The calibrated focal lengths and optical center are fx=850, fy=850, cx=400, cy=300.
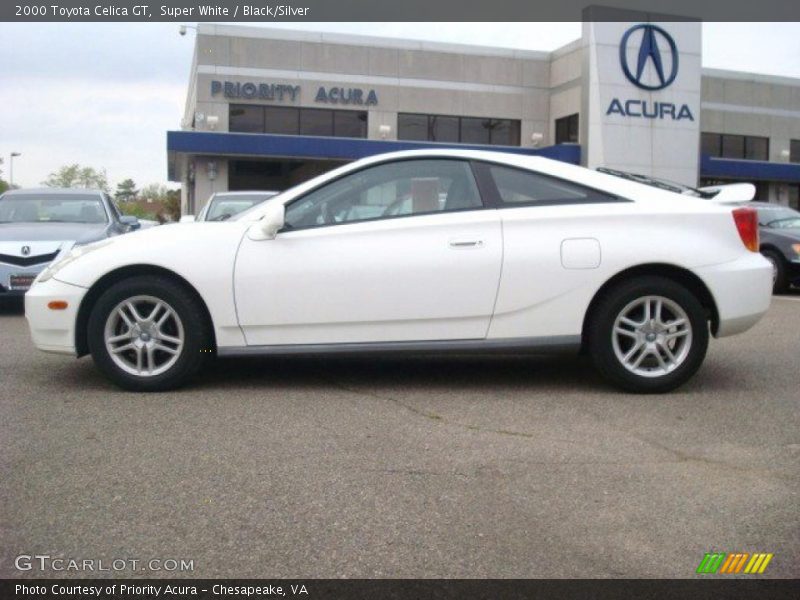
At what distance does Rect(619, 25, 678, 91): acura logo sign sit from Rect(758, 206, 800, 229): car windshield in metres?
17.2

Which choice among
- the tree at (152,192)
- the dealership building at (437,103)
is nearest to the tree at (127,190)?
the tree at (152,192)

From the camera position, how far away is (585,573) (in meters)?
2.79

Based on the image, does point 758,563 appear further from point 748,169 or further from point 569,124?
point 748,169

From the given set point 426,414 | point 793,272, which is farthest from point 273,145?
point 426,414

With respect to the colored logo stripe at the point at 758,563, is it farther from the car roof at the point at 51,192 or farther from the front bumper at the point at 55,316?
the car roof at the point at 51,192

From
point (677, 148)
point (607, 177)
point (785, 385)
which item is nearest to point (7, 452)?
point (607, 177)

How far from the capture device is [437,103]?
33.7 metres

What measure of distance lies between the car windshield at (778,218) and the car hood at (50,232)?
9776 millimetres

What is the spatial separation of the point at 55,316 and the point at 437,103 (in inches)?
1171

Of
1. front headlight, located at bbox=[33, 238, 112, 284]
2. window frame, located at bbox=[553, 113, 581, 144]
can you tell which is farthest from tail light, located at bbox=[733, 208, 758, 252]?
window frame, located at bbox=[553, 113, 581, 144]

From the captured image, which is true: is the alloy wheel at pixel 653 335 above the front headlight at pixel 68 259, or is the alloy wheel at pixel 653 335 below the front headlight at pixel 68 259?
below

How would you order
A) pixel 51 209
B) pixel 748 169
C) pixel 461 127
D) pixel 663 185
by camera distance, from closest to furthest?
pixel 663 185
pixel 51 209
pixel 461 127
pixel 748 169

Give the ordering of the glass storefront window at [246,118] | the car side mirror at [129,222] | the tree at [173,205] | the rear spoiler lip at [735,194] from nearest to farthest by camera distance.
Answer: the rear spoiler lip at [735,194] < the car side mirror at [129,222] < the glass storefront window at [246,118] < the tree at [173,205]

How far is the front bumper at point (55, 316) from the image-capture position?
17.0 feet
